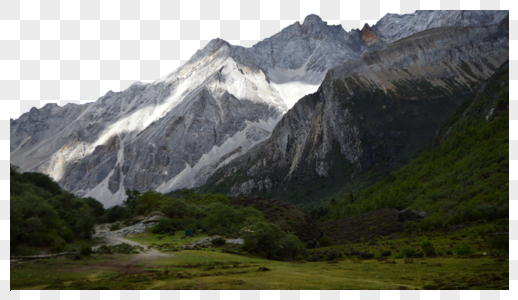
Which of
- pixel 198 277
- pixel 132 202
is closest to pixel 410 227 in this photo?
pixel 132 202

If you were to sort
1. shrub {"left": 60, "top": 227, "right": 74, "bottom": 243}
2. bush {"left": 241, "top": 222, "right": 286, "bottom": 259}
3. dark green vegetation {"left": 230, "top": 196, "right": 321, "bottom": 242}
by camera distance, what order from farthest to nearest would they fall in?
dark green vegetation {"left": 230, "top": 196, "right": 321, "bottom": 242}
bush {"left": 241, "top": 222, "right": 286, "bottom": 259}
shrub {"left": 60, "top": 227, "right": 74, "bottom": 243}

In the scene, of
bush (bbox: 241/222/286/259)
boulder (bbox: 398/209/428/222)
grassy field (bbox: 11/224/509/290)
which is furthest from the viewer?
boulder (bbox: 398/209/428/222)

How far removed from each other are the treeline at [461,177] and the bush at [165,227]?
193 ft

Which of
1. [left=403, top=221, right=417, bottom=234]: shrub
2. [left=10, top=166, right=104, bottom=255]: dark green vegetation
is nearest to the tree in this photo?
[left=10, top=166, right=104, bottom=255]: dark green vegetation

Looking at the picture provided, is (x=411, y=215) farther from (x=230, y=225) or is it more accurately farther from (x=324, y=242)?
(x=230, y=225)

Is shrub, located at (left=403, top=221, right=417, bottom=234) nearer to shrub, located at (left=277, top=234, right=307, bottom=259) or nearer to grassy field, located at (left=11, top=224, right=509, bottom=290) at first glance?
shrub, located at (left=277, top=234, right=307, bottom=259)

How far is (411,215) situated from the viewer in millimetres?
100312

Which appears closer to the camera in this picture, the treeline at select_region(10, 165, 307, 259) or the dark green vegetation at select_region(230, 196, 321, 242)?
the treeline at select_region(10, 165, 307, 259)

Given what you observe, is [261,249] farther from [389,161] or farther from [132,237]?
[389,161]

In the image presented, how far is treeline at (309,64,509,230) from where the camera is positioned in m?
80.8

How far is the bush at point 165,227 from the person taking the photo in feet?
211

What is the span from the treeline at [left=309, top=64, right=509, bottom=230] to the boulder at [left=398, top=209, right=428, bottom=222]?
297 cm

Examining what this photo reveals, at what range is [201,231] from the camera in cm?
6391

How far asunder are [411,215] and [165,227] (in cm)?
6622
